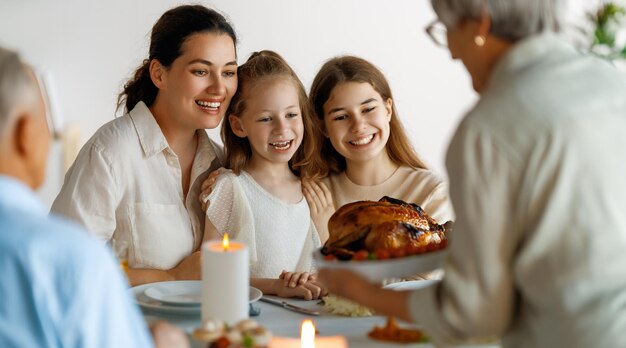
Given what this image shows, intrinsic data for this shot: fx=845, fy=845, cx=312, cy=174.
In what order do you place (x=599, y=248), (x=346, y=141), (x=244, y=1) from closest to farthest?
(x=599, y=248), (x=346, y=141), (x=244, y=1)

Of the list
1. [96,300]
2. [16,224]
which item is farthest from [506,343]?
[16,224]

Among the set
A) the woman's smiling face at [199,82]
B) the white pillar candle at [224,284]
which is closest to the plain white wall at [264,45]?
the woman's smiling face at [199,82]

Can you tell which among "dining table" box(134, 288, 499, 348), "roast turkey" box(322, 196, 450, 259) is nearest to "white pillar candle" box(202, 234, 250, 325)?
"dining table" box(134, 288, 499, 348)

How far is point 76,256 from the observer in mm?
1207

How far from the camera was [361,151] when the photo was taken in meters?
3.02

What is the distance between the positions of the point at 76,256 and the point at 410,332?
0.90 meters

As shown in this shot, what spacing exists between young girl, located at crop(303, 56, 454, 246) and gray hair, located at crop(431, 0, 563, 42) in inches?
58.1

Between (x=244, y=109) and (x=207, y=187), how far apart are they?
1.06ft

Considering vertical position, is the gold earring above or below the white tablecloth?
above

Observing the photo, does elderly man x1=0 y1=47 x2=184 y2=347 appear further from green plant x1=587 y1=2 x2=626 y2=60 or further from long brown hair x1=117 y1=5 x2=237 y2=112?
long brown hair x1=117 y1=5 x2=237 y2=112

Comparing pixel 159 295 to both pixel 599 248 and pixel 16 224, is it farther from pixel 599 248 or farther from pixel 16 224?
pixel 599 248

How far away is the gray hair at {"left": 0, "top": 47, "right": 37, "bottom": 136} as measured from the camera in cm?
127

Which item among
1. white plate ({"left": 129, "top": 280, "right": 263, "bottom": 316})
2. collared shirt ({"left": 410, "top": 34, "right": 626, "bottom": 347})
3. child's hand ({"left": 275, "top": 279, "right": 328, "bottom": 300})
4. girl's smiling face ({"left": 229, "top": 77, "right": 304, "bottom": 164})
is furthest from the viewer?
girl's smiling face ({"left": 229, "top": 77, "right": 304, "bottom": 164})

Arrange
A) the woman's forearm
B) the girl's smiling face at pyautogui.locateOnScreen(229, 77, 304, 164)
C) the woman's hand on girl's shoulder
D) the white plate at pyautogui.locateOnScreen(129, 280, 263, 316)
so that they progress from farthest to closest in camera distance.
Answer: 1. the girl's smiling face at pyautogui.locateOnScreen(229, 77, 304, 164)
2. the woman's hand on girl's shoulder
3. the woman's forearm
4. the white plate at pyautogui.locateOnScreen(129, 280, 263, 316)
